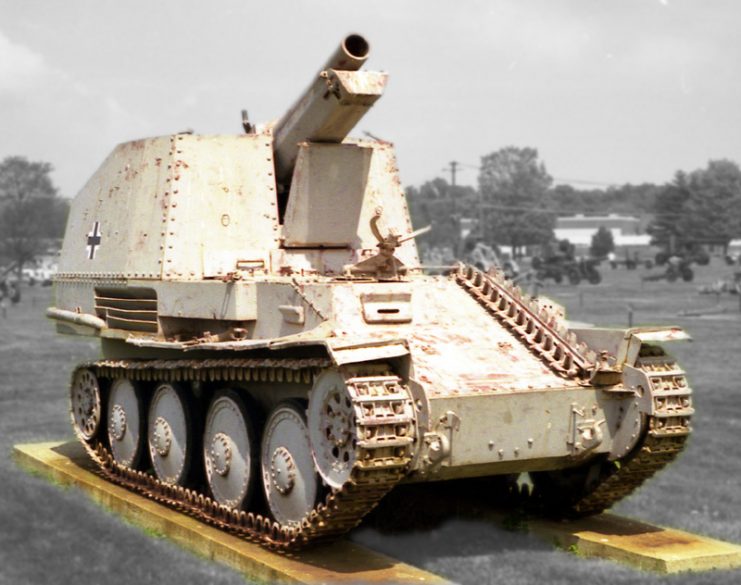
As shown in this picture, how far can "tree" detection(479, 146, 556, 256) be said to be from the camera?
79.8 meters

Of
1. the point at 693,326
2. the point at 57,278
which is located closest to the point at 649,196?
the point at 693,326

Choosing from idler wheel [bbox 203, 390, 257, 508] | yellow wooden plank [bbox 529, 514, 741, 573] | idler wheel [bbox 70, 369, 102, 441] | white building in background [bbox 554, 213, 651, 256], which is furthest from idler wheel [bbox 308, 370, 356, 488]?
white building in background [bbox 554, 213, 651, 256]

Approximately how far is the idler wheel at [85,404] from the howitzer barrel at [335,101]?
11.1 feet

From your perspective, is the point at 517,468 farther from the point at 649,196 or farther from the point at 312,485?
the point at 649,196

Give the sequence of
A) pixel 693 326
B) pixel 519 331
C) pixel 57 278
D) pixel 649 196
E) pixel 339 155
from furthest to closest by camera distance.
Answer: pixel 649 196, pixel 693 326, pixel 57 278, pixel 339 155, pixel 519 331

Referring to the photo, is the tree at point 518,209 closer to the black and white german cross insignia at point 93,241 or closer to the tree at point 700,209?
the tree at point 700,209

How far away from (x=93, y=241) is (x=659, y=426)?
641 centimetres

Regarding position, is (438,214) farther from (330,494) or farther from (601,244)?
(330,494)

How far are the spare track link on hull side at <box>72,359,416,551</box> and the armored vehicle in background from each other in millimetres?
20

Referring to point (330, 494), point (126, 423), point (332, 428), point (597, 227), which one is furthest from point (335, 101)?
point (597, 227)

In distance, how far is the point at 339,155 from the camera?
11305mm

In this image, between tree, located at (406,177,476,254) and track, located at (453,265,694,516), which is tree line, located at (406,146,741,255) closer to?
tree, located at (406,177,476,254)

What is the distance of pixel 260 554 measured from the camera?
30.3ft

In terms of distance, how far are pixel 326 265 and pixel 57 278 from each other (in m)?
4.18
